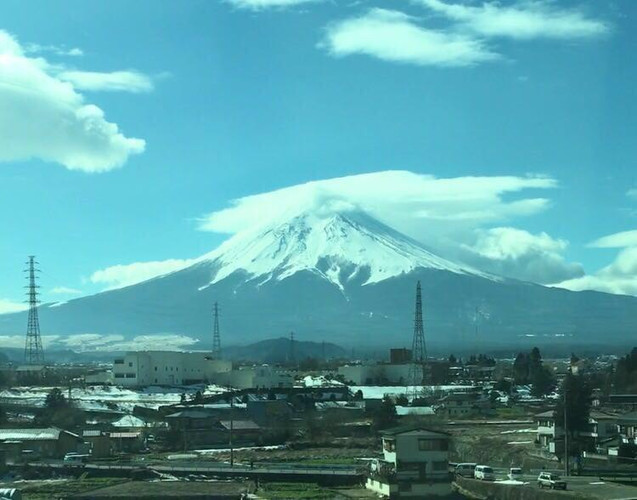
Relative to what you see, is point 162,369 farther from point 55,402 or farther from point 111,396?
point 55,402

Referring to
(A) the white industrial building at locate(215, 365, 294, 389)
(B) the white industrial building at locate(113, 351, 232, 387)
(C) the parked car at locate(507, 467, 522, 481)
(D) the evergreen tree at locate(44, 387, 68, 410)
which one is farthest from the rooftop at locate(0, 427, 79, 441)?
(B) the white industrial building at locate(113, 351, 232, 387)

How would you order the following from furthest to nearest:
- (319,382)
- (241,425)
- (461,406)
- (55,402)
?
1. (319,382)
2. (461,406)
3. (55,402)
4. (241,425)

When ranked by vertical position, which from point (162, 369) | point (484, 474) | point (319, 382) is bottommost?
point (484, 474)

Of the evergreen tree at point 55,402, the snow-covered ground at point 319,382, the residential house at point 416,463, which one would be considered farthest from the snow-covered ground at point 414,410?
the residential house at point 416,463

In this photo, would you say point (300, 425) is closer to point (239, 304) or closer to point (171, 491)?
point (171, 491)

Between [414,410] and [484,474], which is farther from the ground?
[414,410]

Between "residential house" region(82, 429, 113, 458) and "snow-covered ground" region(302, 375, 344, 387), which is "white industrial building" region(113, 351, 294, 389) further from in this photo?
"residential house" region(82, 429, 113, 458)

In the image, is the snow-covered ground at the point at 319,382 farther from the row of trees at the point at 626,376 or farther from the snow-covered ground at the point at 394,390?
the row of trees at the point at 626,376

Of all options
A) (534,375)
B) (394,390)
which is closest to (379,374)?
(394,390)
